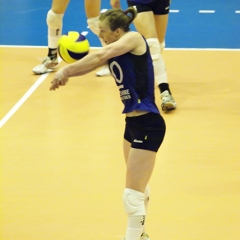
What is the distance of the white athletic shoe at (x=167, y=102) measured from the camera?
603 centimetres

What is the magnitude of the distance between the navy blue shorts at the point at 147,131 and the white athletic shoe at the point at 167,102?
2415 millimetres

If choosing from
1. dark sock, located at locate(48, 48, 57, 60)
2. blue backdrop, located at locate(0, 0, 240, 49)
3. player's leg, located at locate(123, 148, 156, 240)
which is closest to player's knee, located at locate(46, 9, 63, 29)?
dark sock, located at locate(48, 48, 57, 60)

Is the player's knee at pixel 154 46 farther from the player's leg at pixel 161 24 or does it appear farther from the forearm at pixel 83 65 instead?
the forearm at pixel 83 65

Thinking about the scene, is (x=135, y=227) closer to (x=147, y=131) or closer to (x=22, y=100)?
(x=147, y=131)

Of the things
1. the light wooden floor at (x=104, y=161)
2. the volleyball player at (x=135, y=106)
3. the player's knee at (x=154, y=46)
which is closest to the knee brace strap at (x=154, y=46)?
the player's knee at (x=154, y=46)

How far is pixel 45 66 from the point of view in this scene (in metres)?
7.26

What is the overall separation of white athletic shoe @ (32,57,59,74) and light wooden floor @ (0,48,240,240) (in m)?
0.09

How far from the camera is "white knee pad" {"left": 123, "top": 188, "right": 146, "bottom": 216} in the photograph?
3508mm

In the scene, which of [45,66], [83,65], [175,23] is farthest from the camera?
[175,23]

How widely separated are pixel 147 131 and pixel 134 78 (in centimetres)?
32

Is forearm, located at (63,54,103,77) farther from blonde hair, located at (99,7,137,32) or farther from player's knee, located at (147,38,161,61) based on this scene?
player's knee, located at (147,38,161,61)

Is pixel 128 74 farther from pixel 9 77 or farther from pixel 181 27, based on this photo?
pixel 181 27

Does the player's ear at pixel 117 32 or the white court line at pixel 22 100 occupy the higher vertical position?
the player's ear at pixel 117 32

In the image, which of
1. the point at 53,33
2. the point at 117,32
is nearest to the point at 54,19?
the point at 53,33
